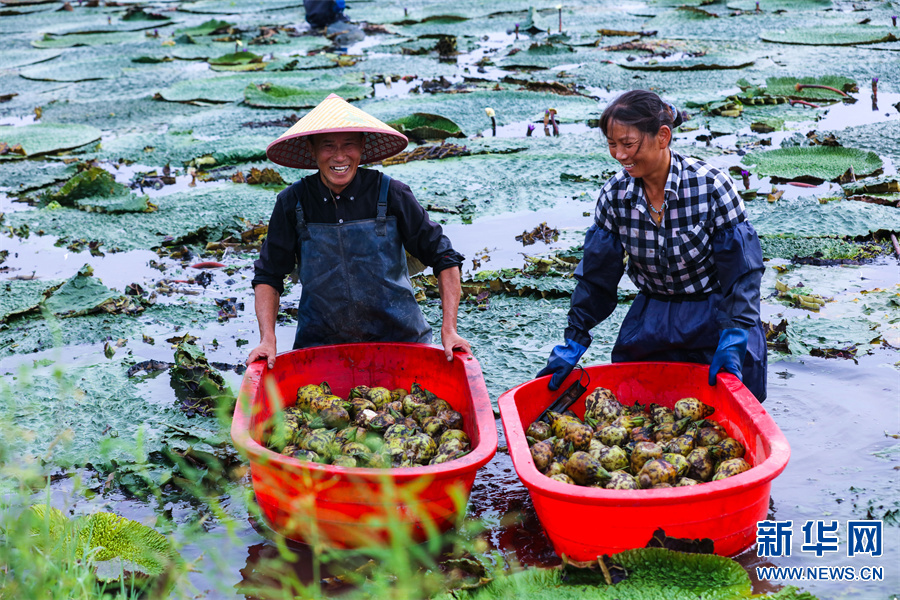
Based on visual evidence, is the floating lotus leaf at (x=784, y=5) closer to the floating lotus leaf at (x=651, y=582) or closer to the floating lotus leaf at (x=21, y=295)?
the floating lotus leaf at (x=21, y=295)

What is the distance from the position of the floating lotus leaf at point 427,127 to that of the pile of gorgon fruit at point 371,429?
4.51m

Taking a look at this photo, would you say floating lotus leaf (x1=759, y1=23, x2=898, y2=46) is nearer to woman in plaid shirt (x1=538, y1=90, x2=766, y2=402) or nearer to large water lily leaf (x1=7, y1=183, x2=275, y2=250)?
large water lily leaf (x1=7, y1=183, x2=275, y2=250)

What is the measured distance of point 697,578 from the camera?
228 centimetres

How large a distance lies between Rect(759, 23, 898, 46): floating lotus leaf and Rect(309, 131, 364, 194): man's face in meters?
8.35

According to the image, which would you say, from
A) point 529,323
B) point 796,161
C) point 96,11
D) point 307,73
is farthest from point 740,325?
point 96,11

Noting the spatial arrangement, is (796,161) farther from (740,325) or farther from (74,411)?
(74,411)

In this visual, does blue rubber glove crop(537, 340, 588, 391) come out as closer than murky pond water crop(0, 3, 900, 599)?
No

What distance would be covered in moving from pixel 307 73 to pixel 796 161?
646cm

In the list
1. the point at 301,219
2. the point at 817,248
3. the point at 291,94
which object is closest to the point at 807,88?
the point at 817,248

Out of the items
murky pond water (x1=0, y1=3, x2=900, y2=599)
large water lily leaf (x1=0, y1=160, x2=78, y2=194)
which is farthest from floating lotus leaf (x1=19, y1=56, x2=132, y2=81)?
large water lily leaf (x1=0, y1=160, x2=78, y2=194)

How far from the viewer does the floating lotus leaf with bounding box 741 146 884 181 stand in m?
5.76

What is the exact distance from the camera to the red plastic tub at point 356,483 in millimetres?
2379

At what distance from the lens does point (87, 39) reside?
14656 mm

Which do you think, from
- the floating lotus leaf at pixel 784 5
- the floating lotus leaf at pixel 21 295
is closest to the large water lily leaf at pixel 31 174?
the floating lotus leaf at pixel 21 295
